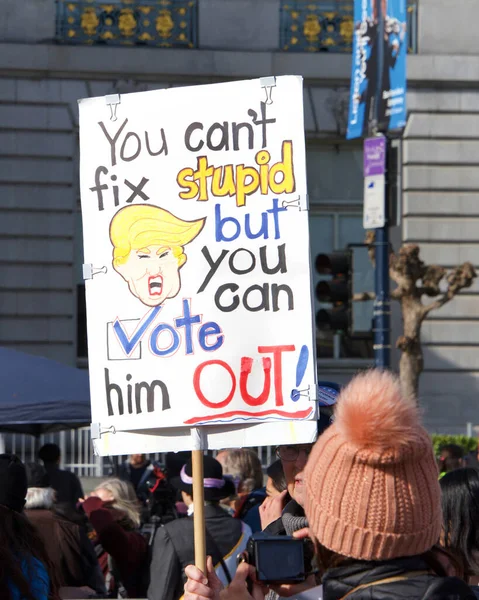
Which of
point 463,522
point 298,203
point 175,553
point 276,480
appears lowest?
point 175,553

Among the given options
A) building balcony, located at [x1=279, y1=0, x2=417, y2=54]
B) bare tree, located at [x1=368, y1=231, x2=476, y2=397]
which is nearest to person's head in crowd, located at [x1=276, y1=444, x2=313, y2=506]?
bare tree, located at [x1=368, y1=231, x2=476, y2=397]

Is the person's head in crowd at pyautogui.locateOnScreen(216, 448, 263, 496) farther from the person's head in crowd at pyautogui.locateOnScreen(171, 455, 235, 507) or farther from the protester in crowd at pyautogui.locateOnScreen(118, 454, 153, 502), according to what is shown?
the protester in crowd at pyautogui.locateOnScreen(118, 454, 153, 502)

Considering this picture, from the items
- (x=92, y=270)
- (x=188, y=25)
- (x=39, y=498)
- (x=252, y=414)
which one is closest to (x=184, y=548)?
(x=39, y=498)

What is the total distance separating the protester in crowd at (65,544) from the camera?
6.07 meters

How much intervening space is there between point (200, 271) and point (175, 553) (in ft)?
6.37

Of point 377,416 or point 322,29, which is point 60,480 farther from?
point 322,29

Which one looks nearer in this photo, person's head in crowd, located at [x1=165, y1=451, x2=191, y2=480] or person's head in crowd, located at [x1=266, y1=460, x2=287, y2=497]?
person's head in crowd, located at [x1=266, y1=460, x2=287, y2=497]

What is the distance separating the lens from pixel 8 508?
3.56m

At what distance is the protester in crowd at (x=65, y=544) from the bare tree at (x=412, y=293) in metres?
10.00

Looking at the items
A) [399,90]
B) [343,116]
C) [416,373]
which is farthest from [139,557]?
[343,116]

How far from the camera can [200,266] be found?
3535mm

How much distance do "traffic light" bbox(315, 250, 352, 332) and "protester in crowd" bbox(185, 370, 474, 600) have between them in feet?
28.0

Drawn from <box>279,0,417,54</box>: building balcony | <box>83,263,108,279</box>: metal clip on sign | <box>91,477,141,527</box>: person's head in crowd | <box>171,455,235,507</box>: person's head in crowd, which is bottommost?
<box>91,477,141,527</box>: person's head in crowd

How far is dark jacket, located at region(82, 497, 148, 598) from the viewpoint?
6574mm
